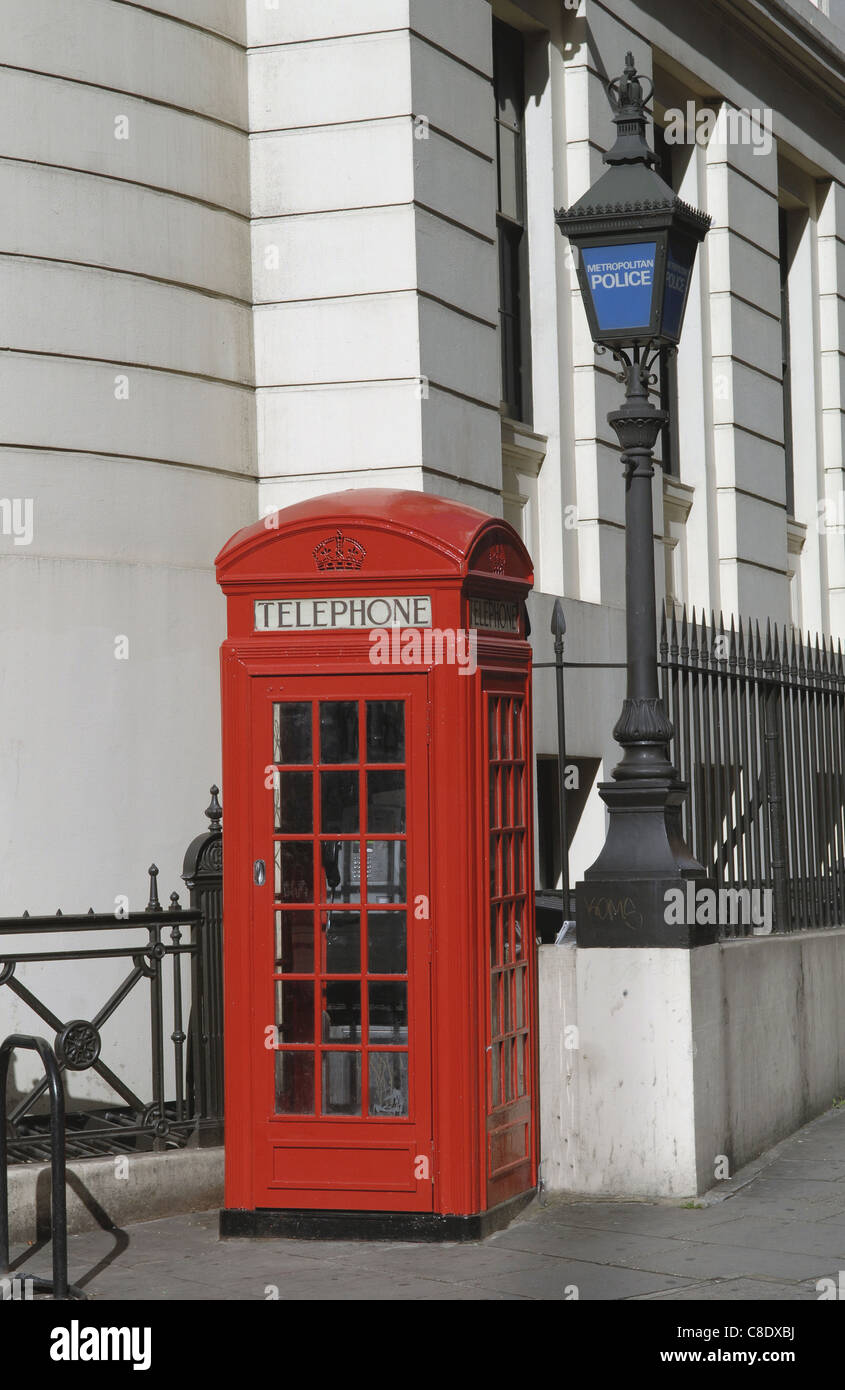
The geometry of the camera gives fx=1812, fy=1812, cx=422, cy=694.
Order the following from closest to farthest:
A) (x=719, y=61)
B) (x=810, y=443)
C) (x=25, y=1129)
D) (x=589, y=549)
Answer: (x=25, y=1129)
(x=589, y=549)
(x=719, y=61)
(x=810, y=443)

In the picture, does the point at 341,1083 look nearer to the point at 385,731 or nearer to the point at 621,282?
the point at 385,731

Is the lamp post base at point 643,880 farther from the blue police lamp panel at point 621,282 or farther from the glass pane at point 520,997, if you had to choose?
the blue police lamp panel at point 621,282

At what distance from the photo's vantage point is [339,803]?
769 centimetres

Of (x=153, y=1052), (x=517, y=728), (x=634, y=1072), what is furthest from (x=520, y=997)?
(x=153, y=1052)

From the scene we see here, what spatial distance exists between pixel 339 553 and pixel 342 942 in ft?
5.43

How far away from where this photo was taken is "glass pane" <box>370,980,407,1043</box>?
25.2 ft

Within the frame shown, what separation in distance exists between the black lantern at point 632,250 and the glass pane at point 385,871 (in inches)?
117

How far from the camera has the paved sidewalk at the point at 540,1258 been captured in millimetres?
6895

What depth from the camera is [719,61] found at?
18.0 meters

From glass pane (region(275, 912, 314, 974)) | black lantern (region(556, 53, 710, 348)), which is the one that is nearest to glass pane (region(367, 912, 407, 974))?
glass pane (region(275, 912, 314, 974))
